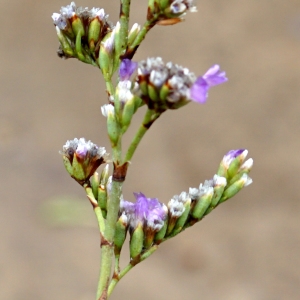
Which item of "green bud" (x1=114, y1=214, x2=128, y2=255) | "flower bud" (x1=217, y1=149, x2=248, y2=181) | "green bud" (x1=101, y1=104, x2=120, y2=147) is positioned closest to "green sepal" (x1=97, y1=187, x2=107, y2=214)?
"green bud" (x1=114, y1=214, x2=128, y2=255)

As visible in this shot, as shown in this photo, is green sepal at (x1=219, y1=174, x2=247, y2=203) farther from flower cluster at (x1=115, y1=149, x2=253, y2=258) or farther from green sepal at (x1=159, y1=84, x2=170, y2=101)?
green sepal at (x1=159, y1=84, x2=170, y2=101)

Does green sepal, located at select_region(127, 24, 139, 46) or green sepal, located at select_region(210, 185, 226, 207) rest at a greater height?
green sepal, located at select_region(127, 24, 139, 46)

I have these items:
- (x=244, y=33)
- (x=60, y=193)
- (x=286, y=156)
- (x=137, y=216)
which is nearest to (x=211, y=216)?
(x=286, y=156)

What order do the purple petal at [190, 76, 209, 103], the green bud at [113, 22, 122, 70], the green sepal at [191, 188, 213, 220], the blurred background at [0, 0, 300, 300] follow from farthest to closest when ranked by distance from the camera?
the blurred background at [0, 0, 300, 300]
the green sepal at [191, 188, 213, 220]
the green bud at [113, 22, 122, 70]
the purple petal at [190, 76, 209, 103]

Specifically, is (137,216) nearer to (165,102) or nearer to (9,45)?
(165,102)

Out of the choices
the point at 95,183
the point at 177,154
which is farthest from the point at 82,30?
the point at 177,154
